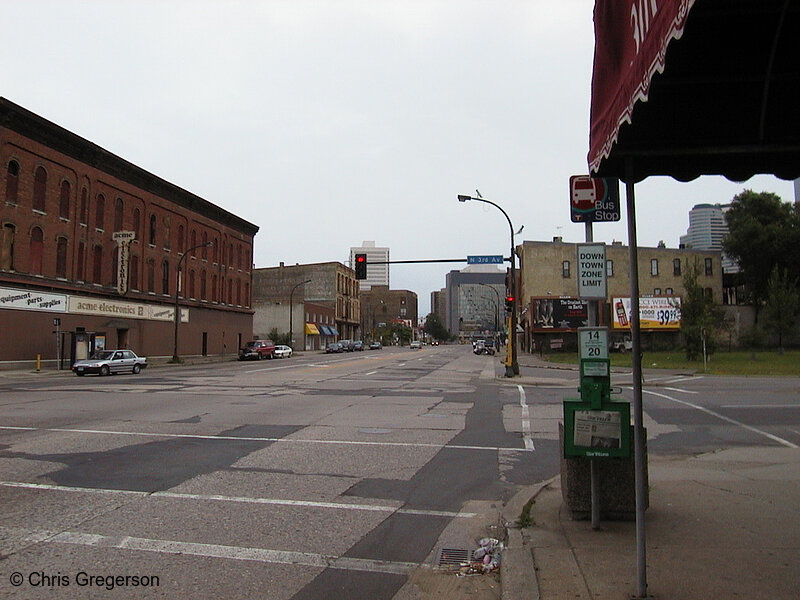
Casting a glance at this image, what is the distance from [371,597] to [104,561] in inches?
90.8

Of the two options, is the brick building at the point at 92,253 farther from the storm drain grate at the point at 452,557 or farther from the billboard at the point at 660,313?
the billboard at the point at 660,313

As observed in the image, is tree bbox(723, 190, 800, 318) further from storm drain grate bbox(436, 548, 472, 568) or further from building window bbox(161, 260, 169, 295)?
storm drain grate bbox(436, 548, 472, 568)

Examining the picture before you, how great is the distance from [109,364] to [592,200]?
33.7 metres

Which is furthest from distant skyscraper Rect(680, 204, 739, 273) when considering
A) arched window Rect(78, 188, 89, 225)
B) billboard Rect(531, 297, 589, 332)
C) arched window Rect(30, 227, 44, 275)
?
arched window Rect(30, 227, 44, 275)

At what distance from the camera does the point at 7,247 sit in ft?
122

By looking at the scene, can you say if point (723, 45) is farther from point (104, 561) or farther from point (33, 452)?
point (33, 452)

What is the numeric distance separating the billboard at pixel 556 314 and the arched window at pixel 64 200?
42793 millimetres

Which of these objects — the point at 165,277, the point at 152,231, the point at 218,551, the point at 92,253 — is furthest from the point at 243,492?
the point at 165,277

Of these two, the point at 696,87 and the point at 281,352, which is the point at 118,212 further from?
the point at 696,87

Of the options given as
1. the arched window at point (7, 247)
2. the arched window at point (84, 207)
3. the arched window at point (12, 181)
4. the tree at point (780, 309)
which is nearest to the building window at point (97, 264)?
the arched window at point (84, 207)

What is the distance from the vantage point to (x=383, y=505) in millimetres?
Answer: 7430

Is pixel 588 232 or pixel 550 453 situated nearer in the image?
pixel 588 232

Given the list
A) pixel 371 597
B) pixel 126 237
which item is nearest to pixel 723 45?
pixel 371 597

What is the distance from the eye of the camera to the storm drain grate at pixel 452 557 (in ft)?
18.2
